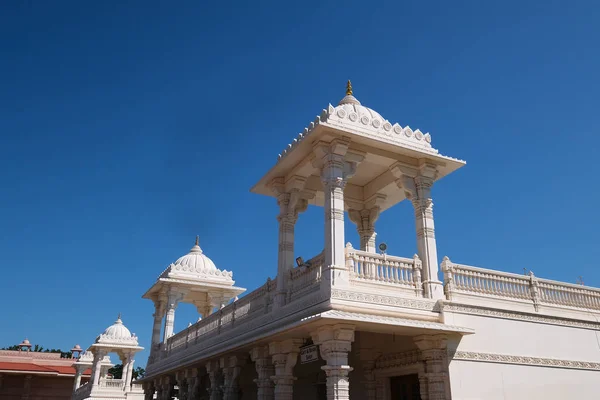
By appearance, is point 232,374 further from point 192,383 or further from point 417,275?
point 417,275

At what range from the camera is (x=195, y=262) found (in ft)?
84.6

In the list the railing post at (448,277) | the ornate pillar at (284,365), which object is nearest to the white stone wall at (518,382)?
the railing post at (448,277)

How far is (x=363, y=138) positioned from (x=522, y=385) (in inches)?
279

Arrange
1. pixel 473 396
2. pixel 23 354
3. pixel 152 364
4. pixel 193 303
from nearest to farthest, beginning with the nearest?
pixel 473 396 → pixel 152 364 → pixel 193 303 → pixel 23 354

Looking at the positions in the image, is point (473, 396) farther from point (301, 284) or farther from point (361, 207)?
point (361, 207)

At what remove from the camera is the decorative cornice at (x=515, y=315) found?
1270cm

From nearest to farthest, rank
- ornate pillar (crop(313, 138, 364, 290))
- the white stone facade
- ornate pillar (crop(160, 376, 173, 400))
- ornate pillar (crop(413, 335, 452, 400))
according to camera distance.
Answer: ornate pillar (crop(313, 138, 364, 290))
the white stone facade
ornate pillar (crop(413, 335, 452, 400))
ornate pillar (crop(160, 376, 173, 400))

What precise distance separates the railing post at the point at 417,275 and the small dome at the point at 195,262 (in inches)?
573

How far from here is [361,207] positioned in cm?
1745

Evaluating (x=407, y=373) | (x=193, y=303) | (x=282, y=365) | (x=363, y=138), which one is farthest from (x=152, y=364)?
(x=363, y=138)

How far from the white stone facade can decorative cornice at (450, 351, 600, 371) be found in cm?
3

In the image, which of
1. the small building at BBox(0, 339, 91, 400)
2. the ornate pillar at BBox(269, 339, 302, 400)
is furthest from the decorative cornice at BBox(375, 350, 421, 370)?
the small building at BBox(0, 339, 91, 400)

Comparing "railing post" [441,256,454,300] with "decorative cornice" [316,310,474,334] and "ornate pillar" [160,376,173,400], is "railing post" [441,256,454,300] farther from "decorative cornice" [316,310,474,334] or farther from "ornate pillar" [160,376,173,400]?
"ornate pillar" [160,376,173,400]

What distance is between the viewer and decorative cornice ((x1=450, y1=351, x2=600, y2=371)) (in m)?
12.4
